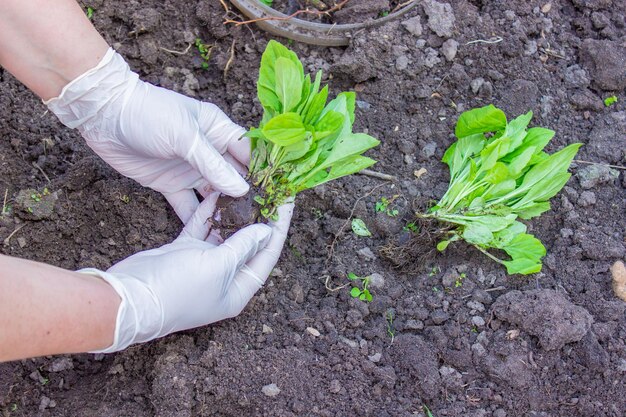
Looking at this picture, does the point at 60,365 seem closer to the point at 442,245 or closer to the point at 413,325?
the point at 413,325

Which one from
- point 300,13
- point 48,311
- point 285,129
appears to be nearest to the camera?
point 48,311

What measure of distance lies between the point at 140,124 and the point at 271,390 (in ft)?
2.96

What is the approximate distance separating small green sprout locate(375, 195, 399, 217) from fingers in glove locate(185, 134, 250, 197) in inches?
19.3

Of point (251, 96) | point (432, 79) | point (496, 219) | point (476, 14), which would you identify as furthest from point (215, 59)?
point (496, 219)

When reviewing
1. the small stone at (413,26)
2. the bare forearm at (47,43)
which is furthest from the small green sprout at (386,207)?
the bare forearm at (47,43)

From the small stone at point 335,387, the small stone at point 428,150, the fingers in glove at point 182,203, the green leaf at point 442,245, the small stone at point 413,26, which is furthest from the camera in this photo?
the small stone at point 413,26

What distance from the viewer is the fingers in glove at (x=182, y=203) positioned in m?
2.20

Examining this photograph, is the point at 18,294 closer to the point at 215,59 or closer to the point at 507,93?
the point at 215,59

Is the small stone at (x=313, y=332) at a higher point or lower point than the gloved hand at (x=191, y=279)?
lower

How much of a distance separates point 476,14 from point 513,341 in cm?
124

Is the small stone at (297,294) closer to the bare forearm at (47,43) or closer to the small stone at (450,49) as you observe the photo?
the bare forearm at (47,43)

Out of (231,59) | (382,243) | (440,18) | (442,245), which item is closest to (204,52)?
(231,59)

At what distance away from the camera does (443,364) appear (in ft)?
6.52

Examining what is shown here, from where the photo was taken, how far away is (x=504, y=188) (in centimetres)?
212
